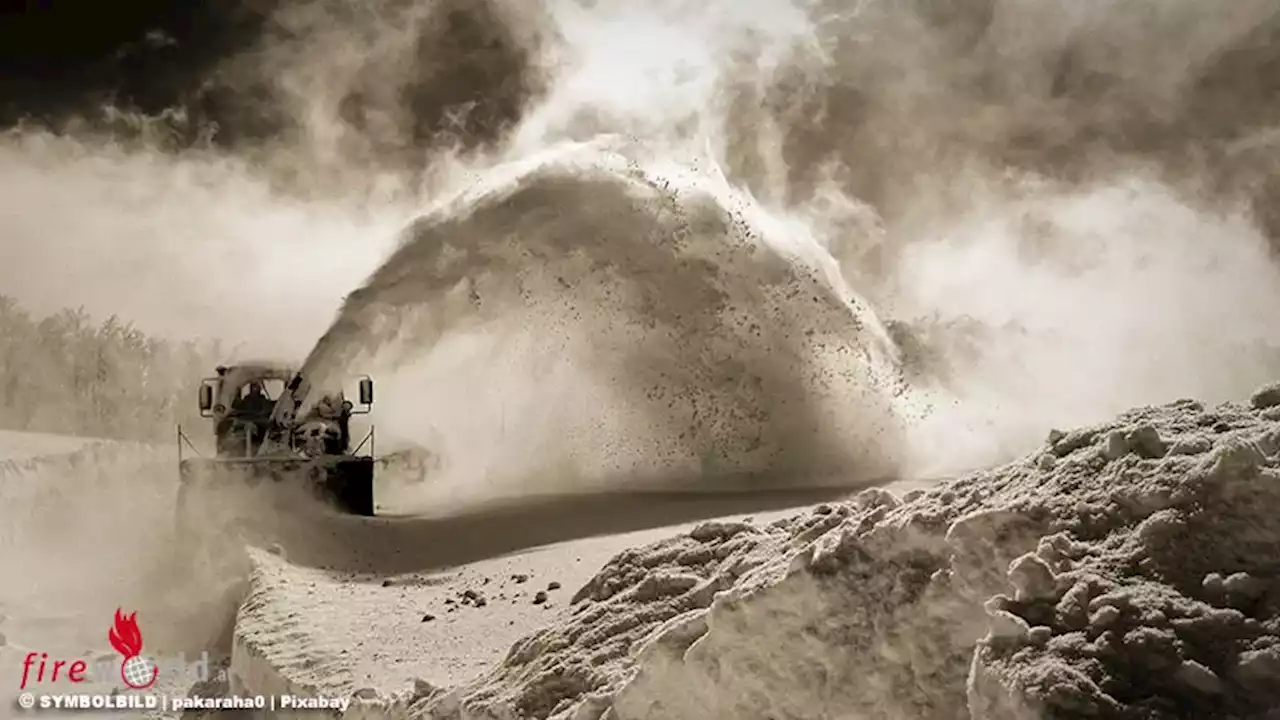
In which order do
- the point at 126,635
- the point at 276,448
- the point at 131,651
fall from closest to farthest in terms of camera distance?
the point at 131,651, the point at 126,635, the point at 276,448

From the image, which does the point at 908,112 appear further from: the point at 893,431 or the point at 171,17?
the point at 171,17

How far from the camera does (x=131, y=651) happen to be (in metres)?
3.34

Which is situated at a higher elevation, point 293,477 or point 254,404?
point 254,404

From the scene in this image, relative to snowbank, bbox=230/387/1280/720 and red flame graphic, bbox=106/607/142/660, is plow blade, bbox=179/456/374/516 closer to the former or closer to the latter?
red flame graphic, bbox=106/607/142/660

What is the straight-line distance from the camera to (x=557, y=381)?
20.6ft

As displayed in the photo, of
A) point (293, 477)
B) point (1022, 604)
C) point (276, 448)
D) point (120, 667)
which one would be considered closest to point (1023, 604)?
point (1022, 604)

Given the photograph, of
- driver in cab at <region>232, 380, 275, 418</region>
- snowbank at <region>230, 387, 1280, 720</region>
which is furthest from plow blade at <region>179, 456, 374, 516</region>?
snowbank at <region>230, 387, 1280, 720</region>

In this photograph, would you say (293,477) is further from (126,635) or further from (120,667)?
(120,667)

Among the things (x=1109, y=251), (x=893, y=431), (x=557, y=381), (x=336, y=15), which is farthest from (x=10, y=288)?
(x=1109, y=251)

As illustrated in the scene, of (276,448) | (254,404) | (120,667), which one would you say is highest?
(254,404)

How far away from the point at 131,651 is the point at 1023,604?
315 centimetres

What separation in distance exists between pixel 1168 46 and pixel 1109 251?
3.40ft

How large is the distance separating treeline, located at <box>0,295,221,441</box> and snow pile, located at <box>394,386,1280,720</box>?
6.67 meters

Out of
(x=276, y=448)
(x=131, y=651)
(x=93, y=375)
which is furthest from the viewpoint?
(x=93, y=375)
